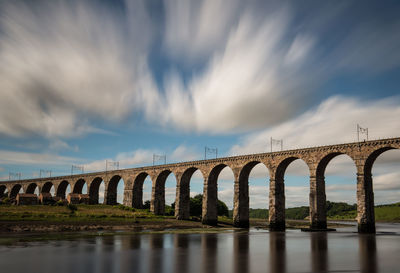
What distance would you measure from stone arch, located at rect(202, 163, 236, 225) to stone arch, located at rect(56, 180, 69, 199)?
174ft

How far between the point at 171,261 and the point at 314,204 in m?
33.0

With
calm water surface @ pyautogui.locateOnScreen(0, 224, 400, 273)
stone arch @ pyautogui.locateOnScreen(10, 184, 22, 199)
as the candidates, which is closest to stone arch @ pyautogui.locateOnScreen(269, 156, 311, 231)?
calm water surface @ pyautogui.locateOnScreen(0, 224, 400, 273)

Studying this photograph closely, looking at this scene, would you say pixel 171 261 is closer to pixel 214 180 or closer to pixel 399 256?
pixel 399 256

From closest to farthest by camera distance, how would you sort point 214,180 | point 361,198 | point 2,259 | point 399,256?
point 2,259 < point 399,256 < point 361,198 < point 214,180

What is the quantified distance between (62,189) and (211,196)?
182ft

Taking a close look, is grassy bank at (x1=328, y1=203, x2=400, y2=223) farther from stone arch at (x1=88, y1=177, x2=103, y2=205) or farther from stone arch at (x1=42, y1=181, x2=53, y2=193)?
stone arch at (x1=42, y1=181, x2=53, y2=193)

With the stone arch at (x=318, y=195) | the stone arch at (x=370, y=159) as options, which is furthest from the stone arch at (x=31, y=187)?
the stone arch at (x=370, y=159)

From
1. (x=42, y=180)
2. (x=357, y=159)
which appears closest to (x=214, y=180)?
(x=357, y=159)

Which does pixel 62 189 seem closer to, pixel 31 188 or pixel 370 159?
pixel 31 188

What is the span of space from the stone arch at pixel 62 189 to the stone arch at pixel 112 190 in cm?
2108

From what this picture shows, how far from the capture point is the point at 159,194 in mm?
70750

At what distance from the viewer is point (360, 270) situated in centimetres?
1568

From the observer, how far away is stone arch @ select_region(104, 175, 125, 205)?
81131mm

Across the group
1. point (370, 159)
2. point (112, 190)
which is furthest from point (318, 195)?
point (112, 190)
